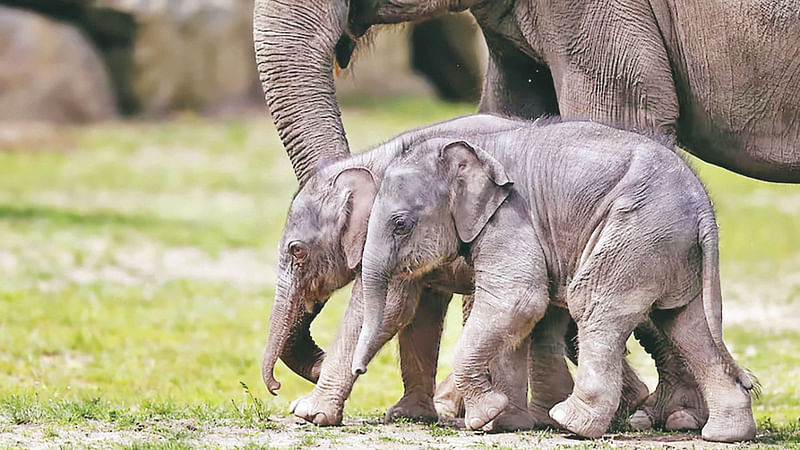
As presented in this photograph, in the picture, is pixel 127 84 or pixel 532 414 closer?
pixel 532 414

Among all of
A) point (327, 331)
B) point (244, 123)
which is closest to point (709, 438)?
point (327, 331)

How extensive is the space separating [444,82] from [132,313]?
22628 millimetres

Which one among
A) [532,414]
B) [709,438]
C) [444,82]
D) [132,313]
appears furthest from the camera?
[444,82]

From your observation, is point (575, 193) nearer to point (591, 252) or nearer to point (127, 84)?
point (591, 252)

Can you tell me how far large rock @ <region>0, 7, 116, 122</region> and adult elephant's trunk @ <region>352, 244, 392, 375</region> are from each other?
18557 mm

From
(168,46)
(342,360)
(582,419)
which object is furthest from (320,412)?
(168,46)

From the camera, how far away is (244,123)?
26.8 m

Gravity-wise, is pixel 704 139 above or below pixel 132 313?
above

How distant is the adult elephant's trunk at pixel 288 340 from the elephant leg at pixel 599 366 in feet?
4.45

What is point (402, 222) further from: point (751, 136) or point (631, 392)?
point (751, 136)

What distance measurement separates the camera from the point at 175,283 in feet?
45.9

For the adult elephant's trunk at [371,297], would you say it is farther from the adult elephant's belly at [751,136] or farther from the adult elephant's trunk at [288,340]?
the adult elephant's belly at [751,136]

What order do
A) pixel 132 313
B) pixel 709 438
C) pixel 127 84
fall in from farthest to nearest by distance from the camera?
pixel 127 84
pixel 132 313
pixel 709 438

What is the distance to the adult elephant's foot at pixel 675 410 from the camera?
6.84 meters
